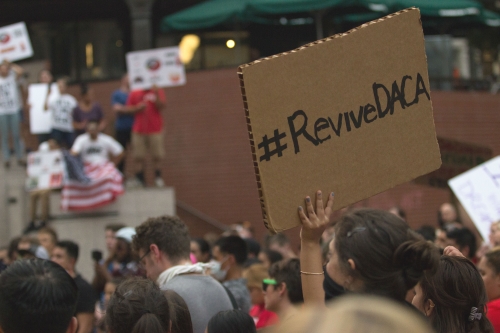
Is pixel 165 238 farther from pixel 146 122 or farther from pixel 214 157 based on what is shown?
pixel 214 157

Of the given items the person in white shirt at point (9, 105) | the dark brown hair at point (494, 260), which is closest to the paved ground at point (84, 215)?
the person in white shirt at point (9, 105)

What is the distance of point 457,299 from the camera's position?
11.5ft

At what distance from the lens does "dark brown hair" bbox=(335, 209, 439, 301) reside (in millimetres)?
3131

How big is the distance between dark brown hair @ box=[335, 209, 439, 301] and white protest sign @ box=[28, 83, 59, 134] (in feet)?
37.6

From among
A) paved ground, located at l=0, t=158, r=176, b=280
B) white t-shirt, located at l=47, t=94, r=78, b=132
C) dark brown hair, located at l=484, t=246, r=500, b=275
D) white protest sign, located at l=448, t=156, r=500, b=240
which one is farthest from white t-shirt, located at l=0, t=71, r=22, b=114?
dark brown hair, located at l=484, t=246, r=500, b=275

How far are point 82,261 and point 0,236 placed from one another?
6.14 ft

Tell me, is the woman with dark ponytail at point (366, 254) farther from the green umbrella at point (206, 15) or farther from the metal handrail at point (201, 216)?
the green umbrella at point (206, 15)

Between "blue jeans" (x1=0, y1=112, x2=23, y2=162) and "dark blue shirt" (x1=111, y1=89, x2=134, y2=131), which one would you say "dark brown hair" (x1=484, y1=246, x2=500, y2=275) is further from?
"blue jeans" (x1=0, y1=112, x2=23, y2=162)

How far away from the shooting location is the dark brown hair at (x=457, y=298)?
3.50 metres

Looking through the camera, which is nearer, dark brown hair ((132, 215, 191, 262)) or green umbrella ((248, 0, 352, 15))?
dark brown hair ((132, 215, 191, 262))

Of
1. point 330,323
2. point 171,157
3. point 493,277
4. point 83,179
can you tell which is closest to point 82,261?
point 83,179

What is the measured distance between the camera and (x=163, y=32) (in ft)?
60.0

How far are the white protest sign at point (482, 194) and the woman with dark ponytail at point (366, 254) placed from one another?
143 inches

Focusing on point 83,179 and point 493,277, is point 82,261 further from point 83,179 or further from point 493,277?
point 493,277
